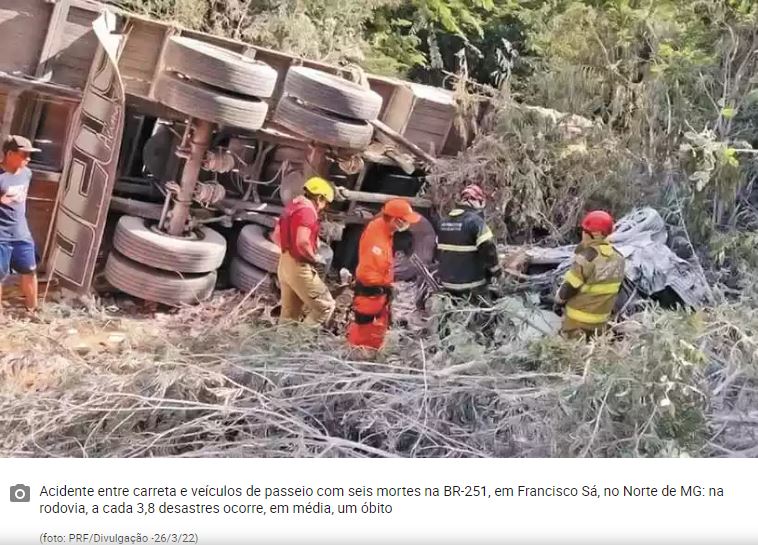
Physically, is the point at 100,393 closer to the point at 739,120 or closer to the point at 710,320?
the point at 710,320

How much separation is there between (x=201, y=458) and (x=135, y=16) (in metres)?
1.19

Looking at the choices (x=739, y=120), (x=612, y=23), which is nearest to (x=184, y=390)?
(x=612, y=23)

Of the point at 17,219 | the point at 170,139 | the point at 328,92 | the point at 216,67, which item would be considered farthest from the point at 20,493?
the point at 328,92

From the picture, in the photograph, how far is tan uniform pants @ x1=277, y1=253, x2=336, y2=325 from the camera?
2.21 m

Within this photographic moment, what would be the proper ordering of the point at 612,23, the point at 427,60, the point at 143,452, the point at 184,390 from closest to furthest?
the point at 143,452, the point at 184,390, the point at 427,60, the point at 612,23

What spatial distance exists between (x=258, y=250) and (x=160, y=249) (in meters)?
0.28

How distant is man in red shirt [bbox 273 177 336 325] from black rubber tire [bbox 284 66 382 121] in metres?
0.21

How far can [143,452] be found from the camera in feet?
6.09

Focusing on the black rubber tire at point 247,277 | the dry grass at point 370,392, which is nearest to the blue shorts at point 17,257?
the dry grass at point 370,392

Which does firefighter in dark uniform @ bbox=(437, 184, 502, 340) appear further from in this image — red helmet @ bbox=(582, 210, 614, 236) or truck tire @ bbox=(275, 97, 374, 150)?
truck tire @ bbox=(275, 97, 374, 150)

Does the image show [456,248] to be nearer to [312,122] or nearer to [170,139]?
[312,122]

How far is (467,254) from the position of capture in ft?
7.44

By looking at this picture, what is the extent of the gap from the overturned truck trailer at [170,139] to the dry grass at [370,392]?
0.60 feet
